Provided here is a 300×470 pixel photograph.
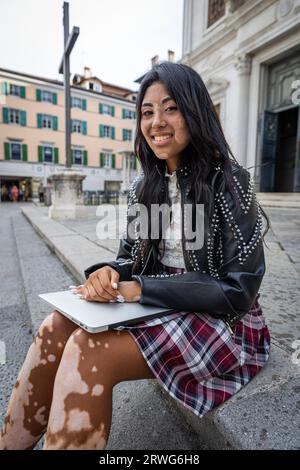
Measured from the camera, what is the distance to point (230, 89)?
9.80m

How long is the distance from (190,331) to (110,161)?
29365mm

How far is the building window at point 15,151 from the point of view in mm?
24281

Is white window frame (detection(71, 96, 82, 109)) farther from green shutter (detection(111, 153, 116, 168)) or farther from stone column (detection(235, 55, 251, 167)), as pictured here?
stone column (detection(235, 55, 251, 167))

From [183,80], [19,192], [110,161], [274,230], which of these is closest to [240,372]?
[183,80]

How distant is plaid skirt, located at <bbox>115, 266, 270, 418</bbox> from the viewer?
2.92 feet

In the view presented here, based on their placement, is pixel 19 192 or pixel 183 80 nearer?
pixel 183 80

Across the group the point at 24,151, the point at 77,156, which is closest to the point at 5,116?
the point at 24,151

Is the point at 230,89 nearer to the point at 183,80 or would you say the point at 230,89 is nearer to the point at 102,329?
the point at 183,80

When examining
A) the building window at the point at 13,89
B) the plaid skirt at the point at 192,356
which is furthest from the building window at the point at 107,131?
the plaid skirt at the point at 192,356

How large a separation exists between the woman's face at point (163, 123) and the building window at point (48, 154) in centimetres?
2685

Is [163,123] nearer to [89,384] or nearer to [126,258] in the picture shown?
[126,258]

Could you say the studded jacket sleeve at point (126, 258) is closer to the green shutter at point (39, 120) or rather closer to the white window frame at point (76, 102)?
the green shutter at point (39, 120)

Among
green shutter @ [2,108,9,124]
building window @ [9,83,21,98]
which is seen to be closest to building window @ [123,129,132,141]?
building window @ [9,83,21,98]

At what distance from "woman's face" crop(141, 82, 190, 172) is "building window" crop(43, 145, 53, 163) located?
26.9 m
